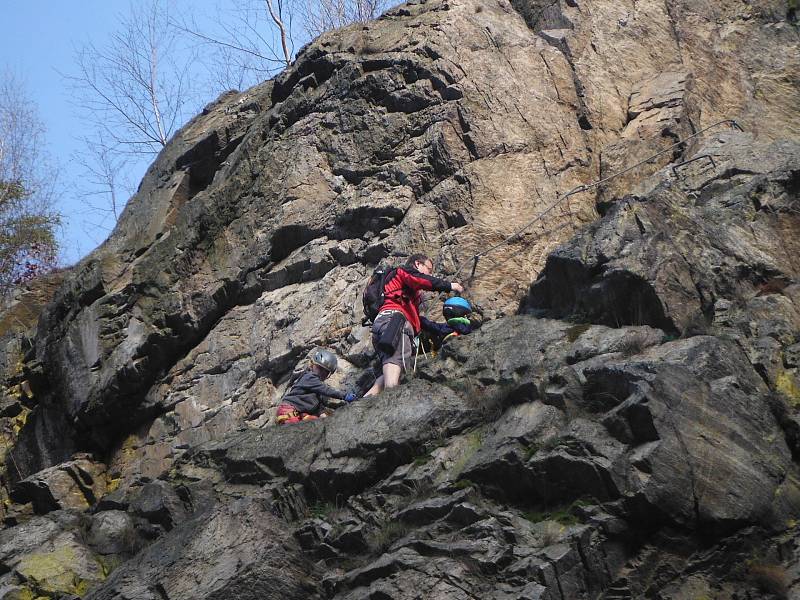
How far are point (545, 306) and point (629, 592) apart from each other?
4.46m

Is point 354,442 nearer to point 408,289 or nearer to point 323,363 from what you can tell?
point 323,363

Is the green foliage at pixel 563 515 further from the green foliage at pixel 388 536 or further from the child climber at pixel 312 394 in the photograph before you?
the child climber at pixel 312 394

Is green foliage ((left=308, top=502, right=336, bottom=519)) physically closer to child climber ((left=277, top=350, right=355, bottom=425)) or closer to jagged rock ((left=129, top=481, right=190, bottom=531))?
child climber ((left=277, top=350, right=355, bottom=425))

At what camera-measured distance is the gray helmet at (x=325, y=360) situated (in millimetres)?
13250

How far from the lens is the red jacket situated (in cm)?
1278

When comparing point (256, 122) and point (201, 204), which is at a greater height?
point (256, 122)

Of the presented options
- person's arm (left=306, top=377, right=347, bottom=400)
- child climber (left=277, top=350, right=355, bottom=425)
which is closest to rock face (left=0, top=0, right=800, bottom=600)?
child climber (left=277, top=350, right=355, bottom=425)

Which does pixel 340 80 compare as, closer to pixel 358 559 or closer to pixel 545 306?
pixel 545 306

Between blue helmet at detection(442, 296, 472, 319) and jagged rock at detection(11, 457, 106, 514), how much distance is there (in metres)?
5.74

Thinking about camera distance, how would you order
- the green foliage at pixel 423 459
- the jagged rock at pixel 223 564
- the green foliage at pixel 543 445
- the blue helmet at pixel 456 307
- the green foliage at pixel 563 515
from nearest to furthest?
the green foliage at pixel 563 515, the green foliage at pixel 543 445, the jagged rock at pixel 223 564, the green foliage at pixel 423 459, the blue helmet at pixel 456 307

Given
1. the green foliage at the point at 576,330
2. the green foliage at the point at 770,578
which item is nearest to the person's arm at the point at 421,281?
the green foliage at the point at 576,330

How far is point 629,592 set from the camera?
8836mm

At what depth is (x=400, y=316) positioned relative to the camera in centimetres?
1266

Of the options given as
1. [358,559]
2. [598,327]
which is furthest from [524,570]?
[598,327]
